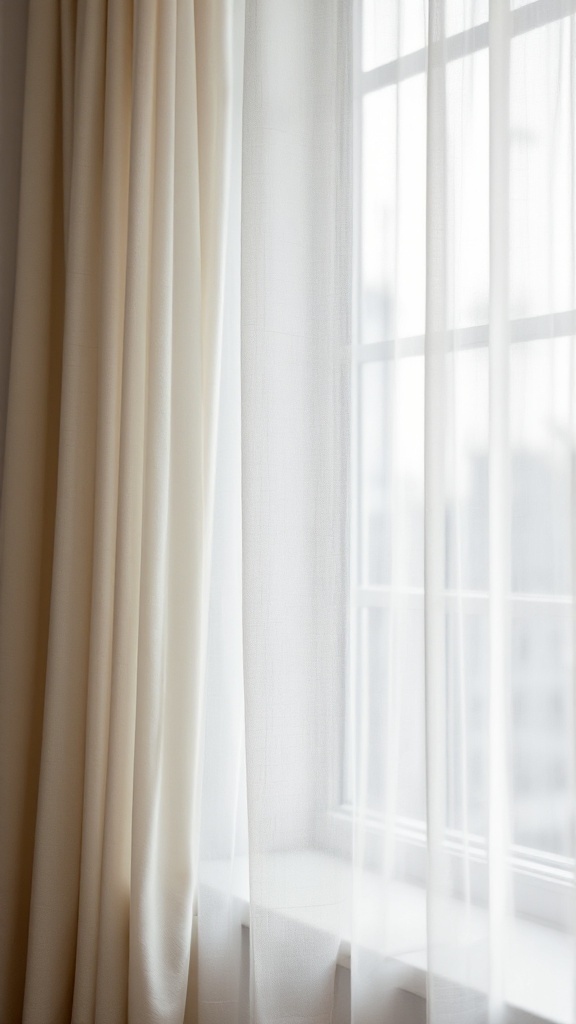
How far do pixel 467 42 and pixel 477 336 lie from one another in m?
0.36

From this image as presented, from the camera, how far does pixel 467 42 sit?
120cm

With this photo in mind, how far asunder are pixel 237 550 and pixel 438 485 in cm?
45

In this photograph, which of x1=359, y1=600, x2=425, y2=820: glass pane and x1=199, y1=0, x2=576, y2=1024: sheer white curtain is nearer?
x1=199, y1=0, x2=576, y2=1024: sheer white curtain

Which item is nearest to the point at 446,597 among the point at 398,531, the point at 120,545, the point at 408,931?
the point at 398,531

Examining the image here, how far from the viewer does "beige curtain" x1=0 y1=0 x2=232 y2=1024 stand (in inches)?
59.9

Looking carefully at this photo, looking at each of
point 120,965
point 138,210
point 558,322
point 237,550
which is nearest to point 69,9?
point 138,210

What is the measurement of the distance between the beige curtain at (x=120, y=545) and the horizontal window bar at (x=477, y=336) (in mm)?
332

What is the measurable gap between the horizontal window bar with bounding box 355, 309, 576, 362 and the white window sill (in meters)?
0.66

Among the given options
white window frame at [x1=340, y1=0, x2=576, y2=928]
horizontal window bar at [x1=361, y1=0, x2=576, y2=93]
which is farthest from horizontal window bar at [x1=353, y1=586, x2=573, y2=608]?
horizontal window bar at [x1=361, y1=0, x2=576, y2=93]

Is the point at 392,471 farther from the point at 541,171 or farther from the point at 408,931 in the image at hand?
the point at 408,931

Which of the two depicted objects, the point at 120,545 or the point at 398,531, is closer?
the point at 398,531

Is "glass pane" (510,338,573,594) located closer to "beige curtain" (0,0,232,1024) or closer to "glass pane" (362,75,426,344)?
"glass pane" (362,75,426,344)

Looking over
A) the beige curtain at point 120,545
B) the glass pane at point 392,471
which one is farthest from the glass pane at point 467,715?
the beige curtain at point 120,545

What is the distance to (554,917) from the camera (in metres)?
1.10
